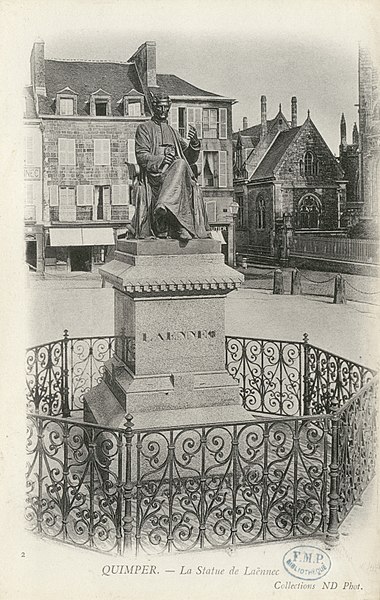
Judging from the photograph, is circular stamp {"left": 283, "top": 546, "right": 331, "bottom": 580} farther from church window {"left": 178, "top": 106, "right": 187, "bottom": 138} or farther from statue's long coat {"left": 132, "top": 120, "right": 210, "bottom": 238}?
church window {"left": 178, "top": 106, "right": 187, "bottom": 138}

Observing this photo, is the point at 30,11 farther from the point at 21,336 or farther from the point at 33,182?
the point at 33,182

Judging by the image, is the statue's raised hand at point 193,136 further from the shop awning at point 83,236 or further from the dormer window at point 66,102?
the dormer window at point 66,102

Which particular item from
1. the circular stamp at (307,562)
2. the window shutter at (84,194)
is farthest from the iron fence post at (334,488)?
the window shutter at (84,194)

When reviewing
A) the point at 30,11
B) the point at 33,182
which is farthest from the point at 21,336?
the point at 33,182

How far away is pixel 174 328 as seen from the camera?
6.71 m

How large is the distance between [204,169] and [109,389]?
65.0ft

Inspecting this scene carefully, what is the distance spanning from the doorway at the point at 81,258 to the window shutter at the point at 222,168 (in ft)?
22.8

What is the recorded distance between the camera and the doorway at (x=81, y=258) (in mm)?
20391

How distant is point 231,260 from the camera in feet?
80.9

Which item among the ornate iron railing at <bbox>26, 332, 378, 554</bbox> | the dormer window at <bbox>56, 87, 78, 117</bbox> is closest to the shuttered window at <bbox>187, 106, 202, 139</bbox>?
the dormer window at <bbox>56, 87, 78, 117</bbox>

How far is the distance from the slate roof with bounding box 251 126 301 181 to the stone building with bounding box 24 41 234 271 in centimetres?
640

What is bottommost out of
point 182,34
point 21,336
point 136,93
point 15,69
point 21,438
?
point 21,438

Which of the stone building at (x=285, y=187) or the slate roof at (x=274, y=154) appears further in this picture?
the slate roof at (x=274, y=154)

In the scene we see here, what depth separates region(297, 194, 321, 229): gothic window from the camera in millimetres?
23250
